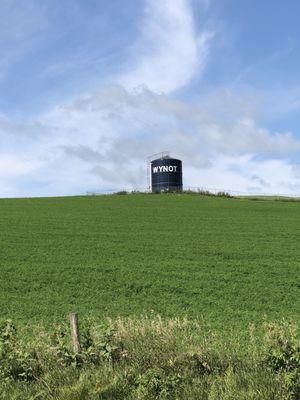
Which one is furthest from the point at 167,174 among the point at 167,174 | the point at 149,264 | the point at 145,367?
the point at 145,367

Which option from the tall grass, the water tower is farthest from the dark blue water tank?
the tall grass

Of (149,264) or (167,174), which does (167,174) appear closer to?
(167,174)

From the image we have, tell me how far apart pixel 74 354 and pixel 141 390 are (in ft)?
4.57

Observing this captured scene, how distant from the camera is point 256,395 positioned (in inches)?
241

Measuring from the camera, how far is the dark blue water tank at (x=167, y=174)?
62312mm

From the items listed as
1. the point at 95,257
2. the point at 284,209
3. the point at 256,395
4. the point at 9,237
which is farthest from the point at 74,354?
the point at 284,209

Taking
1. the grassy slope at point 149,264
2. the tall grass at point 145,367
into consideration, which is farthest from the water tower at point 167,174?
the tall grass at point 145,367

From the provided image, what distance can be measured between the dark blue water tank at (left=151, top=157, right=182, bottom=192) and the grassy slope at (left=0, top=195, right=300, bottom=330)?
26249 mm

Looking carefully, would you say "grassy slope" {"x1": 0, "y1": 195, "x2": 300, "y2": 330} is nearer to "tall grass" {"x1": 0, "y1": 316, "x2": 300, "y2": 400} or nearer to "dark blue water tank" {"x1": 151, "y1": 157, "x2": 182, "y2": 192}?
"tall grass" {"x1": 0, "y1": 316, "x2": 300, "y2": 400}

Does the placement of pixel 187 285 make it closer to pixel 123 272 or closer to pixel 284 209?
pixel 123 272

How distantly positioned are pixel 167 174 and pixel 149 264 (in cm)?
4377

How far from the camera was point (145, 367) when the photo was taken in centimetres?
721

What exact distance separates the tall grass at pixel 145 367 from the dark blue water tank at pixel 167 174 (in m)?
54.1

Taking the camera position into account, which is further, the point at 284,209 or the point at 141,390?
the point at 284,209
